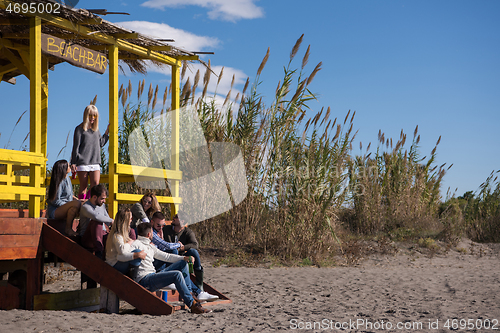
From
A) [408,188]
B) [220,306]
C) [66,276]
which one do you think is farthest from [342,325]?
[408,188]

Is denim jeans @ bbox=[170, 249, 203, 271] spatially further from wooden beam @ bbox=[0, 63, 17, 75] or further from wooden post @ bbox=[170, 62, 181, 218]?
wooden beam @ bbox=[0, 63, 17, 75]

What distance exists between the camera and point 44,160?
18.3 ft

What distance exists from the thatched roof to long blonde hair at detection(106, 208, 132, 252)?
257cm

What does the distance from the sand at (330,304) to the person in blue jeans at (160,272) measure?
24 centimetres

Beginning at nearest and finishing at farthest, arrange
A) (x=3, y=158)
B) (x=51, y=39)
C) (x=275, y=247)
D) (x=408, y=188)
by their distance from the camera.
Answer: (x=3, y=158), (x=51, y=39), (x=275, y=247), (x=408, y=188)

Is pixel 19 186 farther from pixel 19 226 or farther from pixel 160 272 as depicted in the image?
pixel 160 272

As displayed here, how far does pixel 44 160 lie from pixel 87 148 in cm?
65

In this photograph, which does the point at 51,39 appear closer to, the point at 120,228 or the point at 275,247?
the point at 120,228

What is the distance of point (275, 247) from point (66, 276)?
400cm

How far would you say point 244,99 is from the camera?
31.9 feet

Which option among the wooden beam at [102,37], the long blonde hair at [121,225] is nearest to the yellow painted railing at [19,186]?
the long blonde hair at [121,225]

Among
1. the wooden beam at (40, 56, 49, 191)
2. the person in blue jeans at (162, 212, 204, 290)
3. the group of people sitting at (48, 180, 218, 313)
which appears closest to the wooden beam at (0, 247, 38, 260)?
the group of people sitting at (48, 180, 218, 313)

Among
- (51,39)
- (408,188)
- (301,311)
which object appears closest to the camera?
(301,311)

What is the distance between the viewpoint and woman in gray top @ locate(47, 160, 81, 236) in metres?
5.46
